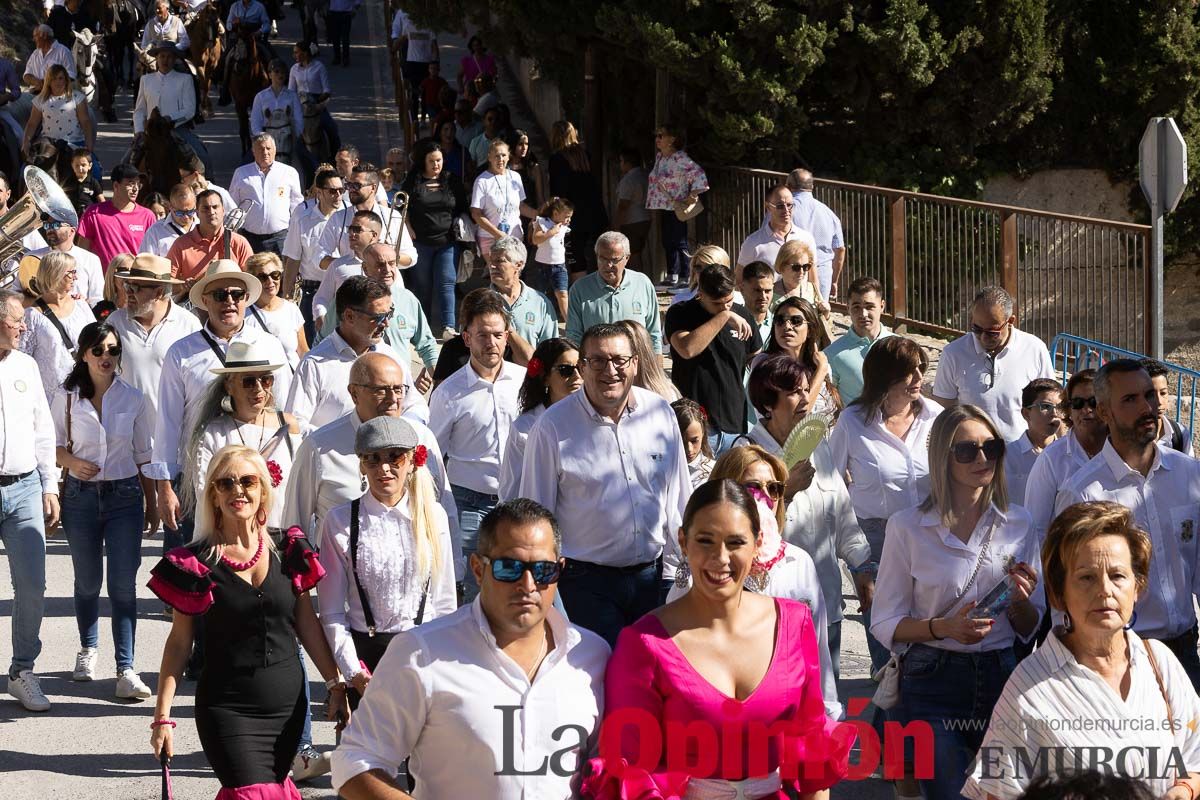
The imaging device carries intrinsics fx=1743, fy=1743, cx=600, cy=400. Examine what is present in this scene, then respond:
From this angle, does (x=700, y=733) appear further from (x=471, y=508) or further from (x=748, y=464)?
(x=471, y=508)

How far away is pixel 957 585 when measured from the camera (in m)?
5.95

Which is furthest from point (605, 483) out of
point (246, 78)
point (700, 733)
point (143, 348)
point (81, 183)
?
point (246, 78)

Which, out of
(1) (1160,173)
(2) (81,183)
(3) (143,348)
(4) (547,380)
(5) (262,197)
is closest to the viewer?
(4) (547,380)

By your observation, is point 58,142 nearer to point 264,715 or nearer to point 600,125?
point 600,125

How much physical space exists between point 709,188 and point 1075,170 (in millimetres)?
4643

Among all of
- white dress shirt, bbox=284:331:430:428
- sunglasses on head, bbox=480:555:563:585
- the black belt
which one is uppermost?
white dress shirt, bbox=284:331:430:428

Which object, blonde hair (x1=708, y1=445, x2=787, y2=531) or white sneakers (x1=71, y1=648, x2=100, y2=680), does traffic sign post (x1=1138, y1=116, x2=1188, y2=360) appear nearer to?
blonde hair (x1=708, y1=445, x2=787, y2=531)

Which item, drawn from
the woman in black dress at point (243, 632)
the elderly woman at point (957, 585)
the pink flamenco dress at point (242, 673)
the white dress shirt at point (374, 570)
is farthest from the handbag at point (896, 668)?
the pink flamenco dress at point (242, 673)

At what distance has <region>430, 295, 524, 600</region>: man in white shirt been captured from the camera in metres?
8.45

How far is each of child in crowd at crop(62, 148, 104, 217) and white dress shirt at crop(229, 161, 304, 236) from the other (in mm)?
1209

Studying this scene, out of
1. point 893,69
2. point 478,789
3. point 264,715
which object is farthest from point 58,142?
point 478,789

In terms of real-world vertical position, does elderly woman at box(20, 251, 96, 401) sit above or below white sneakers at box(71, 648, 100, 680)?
above

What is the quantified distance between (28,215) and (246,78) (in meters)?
14.1

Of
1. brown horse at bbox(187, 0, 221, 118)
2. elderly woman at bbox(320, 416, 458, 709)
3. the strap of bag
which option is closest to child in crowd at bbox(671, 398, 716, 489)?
elderly woman at bbox(320, 416, 458, 709)
